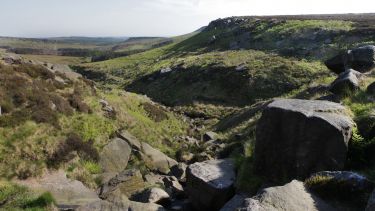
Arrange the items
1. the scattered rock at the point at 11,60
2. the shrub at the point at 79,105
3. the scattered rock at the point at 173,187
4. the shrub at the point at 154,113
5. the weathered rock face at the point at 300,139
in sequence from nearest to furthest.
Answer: the weathered rock face at the point at 300,139 < the scattered rock at the point at 173,187 < the shrub at the point at 79,105 < the scattered rock at the point at 11,60 < the shrub at the point at 154,113

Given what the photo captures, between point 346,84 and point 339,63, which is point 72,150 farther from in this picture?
point 339,63

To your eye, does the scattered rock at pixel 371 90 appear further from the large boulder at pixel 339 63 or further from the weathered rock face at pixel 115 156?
the weathered rock face at pixel 115 156

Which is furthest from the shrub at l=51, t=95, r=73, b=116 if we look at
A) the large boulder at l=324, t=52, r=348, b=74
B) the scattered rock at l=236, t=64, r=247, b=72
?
the scattered rock at l=236, t=64, r=247, b=72

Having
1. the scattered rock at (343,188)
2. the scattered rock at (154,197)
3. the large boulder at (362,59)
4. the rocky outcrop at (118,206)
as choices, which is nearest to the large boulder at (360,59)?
the large boulder at (362,59)

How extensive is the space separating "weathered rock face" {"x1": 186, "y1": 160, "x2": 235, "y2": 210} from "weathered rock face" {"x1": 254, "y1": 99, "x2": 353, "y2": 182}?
4.72ft

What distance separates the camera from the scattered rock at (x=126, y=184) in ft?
62.3

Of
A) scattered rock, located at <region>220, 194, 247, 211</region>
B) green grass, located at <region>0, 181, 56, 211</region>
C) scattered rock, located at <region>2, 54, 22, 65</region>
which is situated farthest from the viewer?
scattered rock, located at <region>2, 54, 22, 65</region>

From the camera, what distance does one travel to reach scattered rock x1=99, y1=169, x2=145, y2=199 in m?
19.0

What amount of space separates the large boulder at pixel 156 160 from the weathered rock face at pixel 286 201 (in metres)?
14.2

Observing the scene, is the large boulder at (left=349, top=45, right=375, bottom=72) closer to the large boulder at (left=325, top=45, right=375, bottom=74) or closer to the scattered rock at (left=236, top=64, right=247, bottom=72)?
the large boulder at (left=325, top=45, right=375, bottom=74)

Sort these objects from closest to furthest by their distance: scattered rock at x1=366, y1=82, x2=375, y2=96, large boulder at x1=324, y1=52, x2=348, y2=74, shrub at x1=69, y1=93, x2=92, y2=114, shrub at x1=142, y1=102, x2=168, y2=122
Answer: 1. scattered rock at x1=366, y1=82, x2=375, y2=96
2. large boulder at x1=324, y1=52, x2=348, y2=74
3. shrub at x1=69, y1=93, x2=92, y2=114
4. shrub at x1=142, y1=102, x2=168, y2=122

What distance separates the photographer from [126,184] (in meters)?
19.3

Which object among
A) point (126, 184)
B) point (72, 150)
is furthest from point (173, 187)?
point (72, 150)

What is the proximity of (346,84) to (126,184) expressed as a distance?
435 inches
